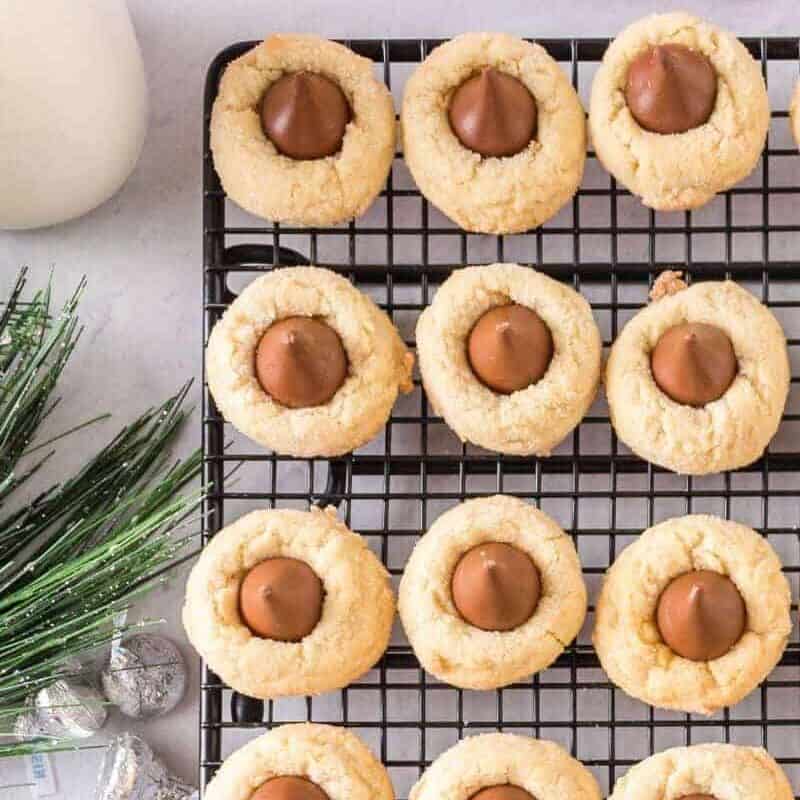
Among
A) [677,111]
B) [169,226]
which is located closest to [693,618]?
[677,111]

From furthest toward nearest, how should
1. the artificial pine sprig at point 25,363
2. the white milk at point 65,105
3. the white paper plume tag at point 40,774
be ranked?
the white paper plume tag at point 40,774
the artificial pine sprig at point 25,363
the white milk at point 65,105

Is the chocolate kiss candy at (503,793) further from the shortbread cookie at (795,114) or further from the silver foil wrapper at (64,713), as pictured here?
the shortbread cookie at (795,114)

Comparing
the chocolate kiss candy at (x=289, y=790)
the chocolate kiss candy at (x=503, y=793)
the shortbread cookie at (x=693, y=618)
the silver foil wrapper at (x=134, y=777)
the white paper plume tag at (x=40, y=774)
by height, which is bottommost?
the white paper plume tag at (x=40, y=774)

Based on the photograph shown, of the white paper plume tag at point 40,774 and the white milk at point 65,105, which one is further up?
the white milk at point 65,105

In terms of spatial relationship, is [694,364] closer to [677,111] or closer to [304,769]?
[677,111]

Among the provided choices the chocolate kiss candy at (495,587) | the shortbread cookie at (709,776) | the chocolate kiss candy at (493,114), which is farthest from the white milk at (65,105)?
the shortbread cookie at (709,776)

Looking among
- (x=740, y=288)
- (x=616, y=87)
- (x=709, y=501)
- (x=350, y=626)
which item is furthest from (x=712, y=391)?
(x=350, y=626)

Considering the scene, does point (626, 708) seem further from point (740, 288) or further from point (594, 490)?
point (740, 288)
